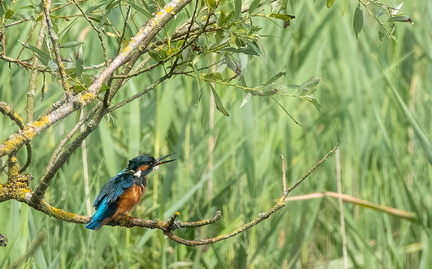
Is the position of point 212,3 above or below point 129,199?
above

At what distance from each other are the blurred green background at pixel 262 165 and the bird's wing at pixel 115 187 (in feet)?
1.61

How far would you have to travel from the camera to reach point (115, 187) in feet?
7.83

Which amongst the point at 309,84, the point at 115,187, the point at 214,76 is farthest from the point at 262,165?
the point at 214,76

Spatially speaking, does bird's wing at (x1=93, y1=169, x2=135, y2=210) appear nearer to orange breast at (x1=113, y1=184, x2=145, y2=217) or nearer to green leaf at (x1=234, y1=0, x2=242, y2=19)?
orange breast at (x1=113, y1=184, x2=145, y2=217)

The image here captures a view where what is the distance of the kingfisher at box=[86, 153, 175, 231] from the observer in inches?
86.9

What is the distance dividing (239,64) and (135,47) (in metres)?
0.35

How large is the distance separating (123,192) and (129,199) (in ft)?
0.09

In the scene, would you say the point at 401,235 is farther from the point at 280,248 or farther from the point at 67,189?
the point at 67,189

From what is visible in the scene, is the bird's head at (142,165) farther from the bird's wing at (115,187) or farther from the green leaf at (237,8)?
the green leaf at (237,8)

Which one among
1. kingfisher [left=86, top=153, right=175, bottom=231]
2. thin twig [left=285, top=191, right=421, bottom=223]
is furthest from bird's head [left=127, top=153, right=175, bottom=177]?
thin twig [left=285, top=191, right=421, bottom=223]

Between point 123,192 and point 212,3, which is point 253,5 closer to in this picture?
point 212,3

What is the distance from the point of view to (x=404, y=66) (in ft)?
14.2

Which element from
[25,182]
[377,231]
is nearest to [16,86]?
[377,231]

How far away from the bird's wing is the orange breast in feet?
0.04
